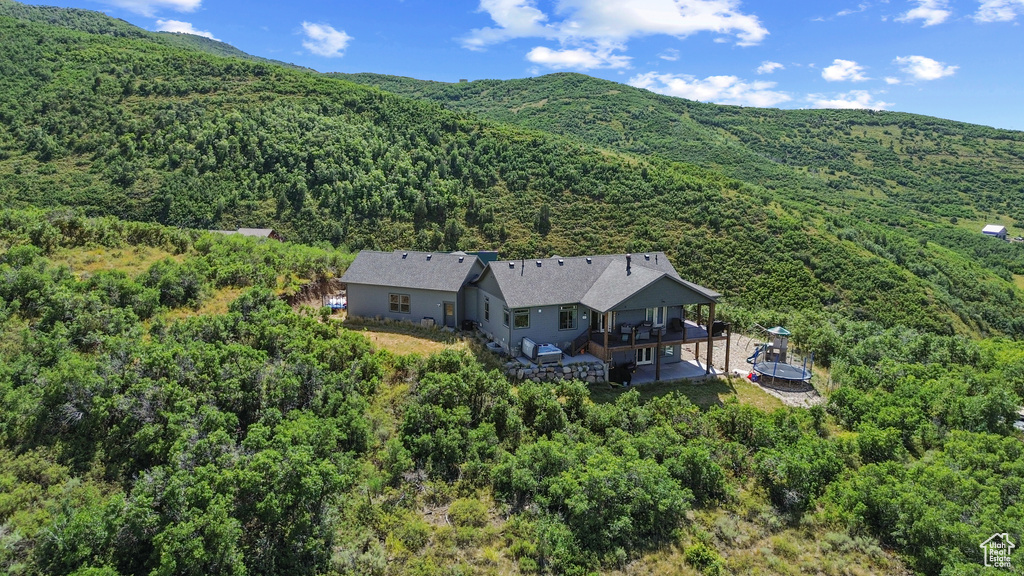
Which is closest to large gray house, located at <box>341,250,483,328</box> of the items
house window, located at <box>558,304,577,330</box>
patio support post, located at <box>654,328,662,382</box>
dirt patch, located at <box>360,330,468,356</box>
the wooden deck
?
dirt patch, located at <box>360,330,468,356</box>

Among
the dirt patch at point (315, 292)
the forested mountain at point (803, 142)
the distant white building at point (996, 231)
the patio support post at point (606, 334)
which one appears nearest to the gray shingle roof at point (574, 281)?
the patio support post at point (606, 334)

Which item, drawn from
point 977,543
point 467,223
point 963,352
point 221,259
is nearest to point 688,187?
point 467,223

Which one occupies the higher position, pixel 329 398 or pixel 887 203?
pixel 887 203

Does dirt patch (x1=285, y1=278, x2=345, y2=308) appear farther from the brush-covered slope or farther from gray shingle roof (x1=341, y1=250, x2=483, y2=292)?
the brush-covered slope

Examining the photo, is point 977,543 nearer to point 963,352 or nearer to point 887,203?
point 963,352

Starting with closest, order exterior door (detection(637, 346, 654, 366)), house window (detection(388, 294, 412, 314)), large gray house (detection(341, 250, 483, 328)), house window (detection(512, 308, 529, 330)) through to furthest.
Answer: house window (detection(512, 308, 529, 330)), exterior door (detection(637, 346, 654, 366)), large gray house (detection(341, 250, 483, 328)), house window (detection(388, 294, 412, 314))

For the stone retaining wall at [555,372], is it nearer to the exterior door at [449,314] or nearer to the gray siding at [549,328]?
the gray siding at [549,328]

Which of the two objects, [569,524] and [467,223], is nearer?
[569,524]
